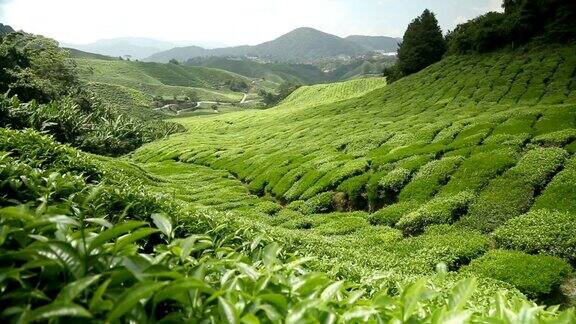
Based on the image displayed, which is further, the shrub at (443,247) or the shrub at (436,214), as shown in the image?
the shrub at (436,214)

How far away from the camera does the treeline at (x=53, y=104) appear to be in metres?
29.0

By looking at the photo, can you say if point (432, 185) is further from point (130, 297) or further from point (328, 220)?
point (130, 297)

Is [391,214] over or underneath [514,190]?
underneath

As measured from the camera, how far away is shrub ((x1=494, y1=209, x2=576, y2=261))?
13992 mm

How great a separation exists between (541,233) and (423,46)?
69853mm

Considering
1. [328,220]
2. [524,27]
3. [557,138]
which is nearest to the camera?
[557,138]

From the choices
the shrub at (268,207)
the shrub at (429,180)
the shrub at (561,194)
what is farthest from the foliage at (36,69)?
the shrub at (561,194)

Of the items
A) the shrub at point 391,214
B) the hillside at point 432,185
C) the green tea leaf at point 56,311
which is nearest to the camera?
the green tea leaf at point 56,311

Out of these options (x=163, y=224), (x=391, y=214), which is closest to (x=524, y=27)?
(x=391, y=214)

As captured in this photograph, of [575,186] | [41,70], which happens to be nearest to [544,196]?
[575,186]

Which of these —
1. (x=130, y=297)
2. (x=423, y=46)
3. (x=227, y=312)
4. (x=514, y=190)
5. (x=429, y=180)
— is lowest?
(x=429, y=180)

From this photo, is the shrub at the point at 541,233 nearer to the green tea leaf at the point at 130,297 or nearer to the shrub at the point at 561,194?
the shrub at the point at 561,194

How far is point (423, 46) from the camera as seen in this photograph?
7850 cm

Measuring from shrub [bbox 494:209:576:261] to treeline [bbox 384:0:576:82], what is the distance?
50.8 meters
